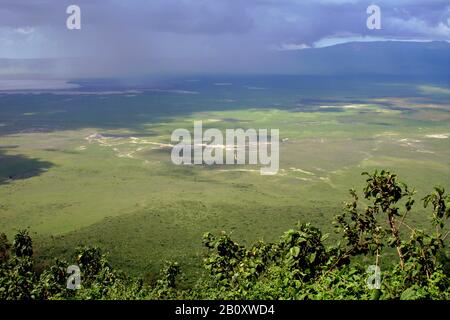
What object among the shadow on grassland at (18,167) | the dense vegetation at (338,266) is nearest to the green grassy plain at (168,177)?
the shadow on grassland at (18,167)

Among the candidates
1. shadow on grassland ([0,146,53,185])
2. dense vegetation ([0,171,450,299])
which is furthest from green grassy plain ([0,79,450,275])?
dense vegetation ([0,171,450,299])

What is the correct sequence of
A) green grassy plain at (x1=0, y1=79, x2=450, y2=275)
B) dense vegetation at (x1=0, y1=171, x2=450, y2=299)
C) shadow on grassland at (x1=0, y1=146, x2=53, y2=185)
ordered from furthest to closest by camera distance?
shadow on grassland at (x1=0, y1=146, x2=53, y2=185) < green grassy plain at (x1=0, y1=79, x2=450, y2=275) < dense vegetation at (x1=0, y1=171, x2=450, y2=299)

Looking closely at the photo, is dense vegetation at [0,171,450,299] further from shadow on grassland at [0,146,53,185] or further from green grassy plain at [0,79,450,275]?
shadow on grassland at [0,146,53,185]

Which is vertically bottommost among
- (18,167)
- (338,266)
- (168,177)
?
(168,177)

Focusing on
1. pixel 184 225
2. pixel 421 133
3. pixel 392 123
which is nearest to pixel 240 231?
pixel 184 225

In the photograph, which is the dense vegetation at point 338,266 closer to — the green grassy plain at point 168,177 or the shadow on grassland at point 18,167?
the green grassy plain at point 168,177

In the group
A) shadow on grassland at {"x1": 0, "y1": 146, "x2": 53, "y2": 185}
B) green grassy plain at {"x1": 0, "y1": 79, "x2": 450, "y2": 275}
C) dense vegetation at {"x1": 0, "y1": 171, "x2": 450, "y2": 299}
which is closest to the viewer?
dense vegetation at {"x1": 0, "y1": 171, "x2": 450, "y2": 299}

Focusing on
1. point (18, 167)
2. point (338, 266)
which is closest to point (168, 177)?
point (18, 167)

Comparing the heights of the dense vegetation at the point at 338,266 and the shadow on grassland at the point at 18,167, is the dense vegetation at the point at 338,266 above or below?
above

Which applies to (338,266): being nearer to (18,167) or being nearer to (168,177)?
(168,177)

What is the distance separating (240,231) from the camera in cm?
5847

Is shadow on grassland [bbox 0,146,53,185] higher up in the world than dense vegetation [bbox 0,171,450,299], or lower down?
lower down

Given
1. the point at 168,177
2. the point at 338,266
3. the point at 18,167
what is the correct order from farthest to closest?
the point at 18,167
the point at 168,177
the point at 338,266
